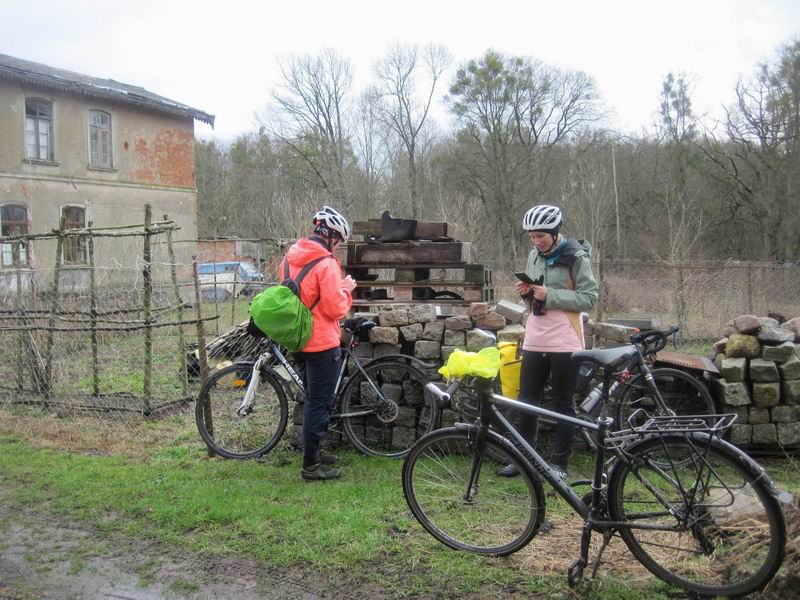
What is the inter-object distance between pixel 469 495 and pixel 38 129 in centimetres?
2390

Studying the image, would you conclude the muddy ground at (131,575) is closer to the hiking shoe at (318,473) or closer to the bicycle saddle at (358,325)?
the hiking shoe at (318,473)

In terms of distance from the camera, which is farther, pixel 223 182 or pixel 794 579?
pixel 223 182

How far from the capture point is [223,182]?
45.9m

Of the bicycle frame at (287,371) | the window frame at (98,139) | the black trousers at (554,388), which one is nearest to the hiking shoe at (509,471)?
the black trousers at (554,388)

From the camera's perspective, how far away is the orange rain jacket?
4.68 meters

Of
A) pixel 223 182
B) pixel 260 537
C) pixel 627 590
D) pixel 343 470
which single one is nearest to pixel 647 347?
pixel 627 590

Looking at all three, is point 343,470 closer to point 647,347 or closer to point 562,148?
point 647,347

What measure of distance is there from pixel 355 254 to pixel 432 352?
1.35 meters

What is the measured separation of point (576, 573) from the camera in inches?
123

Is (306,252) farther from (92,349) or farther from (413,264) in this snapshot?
(92,349)

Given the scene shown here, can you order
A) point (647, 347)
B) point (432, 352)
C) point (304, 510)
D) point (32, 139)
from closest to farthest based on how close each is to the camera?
1. point (304, 510)
2. point (647, 347)
3. point (432, 352)
4. point (32, 139)

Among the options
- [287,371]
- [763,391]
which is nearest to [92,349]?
[287,371]

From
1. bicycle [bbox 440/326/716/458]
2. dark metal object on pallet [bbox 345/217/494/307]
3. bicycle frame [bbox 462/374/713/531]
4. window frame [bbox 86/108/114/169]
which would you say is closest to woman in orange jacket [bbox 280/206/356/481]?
bicycle [bbox 440/326/716/458]

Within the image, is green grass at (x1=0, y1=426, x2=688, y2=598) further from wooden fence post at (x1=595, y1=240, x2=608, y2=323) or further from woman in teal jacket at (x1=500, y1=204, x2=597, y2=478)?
wooden fence post at (x1=595, y1=240, x2=608, y2=323)
